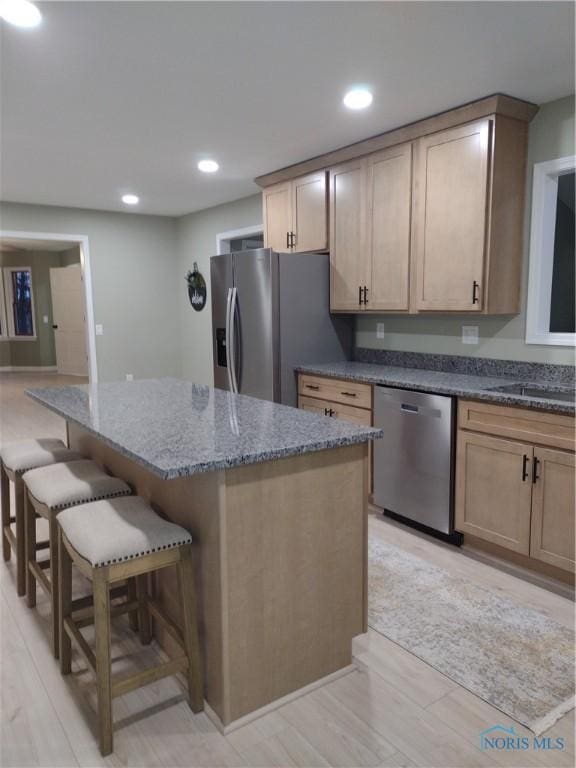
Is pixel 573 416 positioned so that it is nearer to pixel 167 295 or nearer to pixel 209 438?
pixel 209 438

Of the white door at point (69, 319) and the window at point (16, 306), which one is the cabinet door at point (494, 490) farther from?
the window at point (16, 306)

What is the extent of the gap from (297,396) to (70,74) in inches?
98.1

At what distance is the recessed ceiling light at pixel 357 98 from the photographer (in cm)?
288

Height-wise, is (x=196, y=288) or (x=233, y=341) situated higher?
(x=196, y=288)

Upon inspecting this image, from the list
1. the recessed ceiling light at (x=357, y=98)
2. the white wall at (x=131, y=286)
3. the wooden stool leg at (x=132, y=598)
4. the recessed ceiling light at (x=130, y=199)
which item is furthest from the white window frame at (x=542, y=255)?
the white wall at (x=131, y=286)

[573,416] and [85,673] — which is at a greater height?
[573,416]

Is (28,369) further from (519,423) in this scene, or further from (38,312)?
(519,423)

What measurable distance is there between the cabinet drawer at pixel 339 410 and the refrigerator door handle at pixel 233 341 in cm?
62

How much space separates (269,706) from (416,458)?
1745 mm

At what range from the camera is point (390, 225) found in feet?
11.9

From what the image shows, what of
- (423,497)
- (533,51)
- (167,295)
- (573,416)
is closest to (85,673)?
(423,497)

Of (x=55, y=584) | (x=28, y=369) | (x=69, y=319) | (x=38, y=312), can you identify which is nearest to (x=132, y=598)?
(x=55, y=584)

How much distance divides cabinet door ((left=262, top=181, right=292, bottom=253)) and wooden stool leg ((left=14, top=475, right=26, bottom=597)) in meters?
2.85

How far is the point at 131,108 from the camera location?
3088 millimetres
